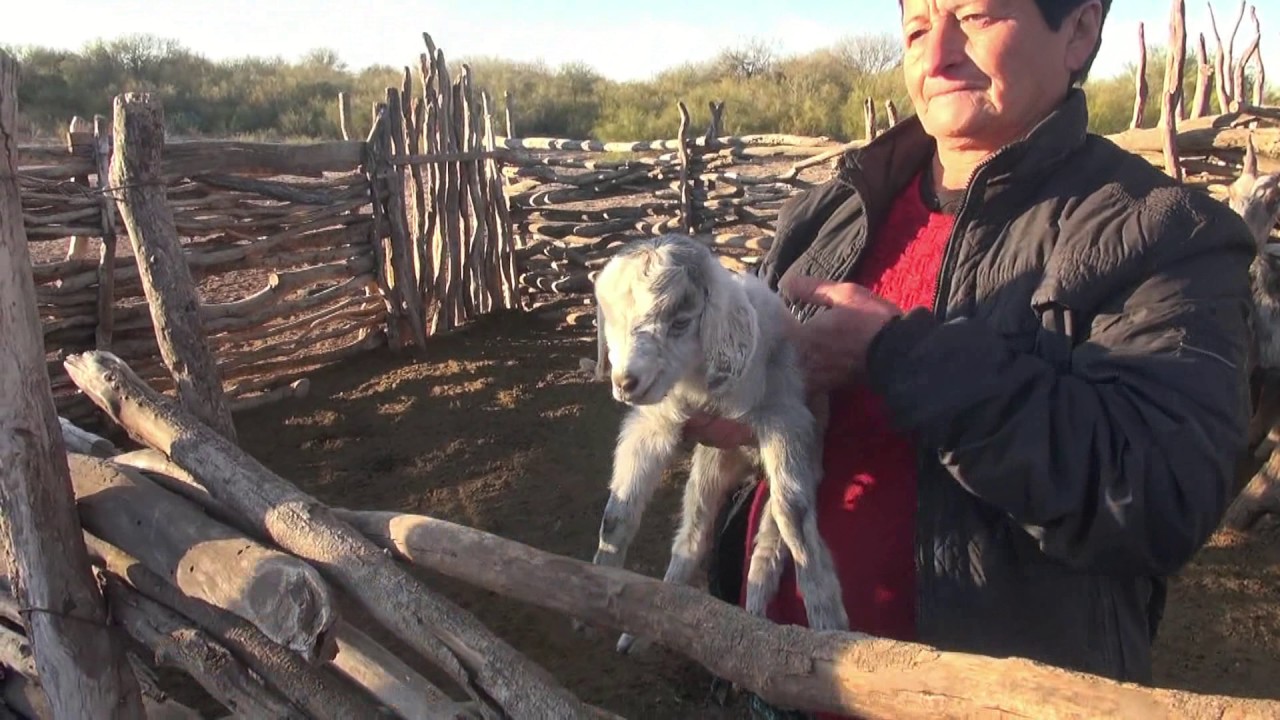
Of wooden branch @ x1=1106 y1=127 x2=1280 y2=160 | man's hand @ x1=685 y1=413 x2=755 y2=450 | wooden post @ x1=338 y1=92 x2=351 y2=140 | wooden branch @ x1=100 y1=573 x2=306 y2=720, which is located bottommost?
wooden branch @ x1=100 y1=573 x2=306 y2=720

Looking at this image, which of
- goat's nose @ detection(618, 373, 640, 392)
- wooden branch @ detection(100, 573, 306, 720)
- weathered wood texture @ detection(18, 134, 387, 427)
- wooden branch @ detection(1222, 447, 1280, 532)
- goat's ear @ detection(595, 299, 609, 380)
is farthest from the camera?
weathered wood texture @ detection(18, 134, 387, 427)

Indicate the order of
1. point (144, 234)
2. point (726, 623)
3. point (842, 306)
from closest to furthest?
1. point (726, 623)
2. point (842, 306)
3. point (144, 234)

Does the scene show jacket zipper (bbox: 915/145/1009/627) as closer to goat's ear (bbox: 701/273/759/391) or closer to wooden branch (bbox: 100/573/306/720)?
Answer: goat's ear (bbox: 701/273/759/391)

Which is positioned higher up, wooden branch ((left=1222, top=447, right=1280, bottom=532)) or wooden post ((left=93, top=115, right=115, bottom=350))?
wooden post ((left=93, top=115, right=115, bottom=350))

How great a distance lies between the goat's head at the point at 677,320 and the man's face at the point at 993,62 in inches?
21.0

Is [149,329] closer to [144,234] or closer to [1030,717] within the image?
[144,234]

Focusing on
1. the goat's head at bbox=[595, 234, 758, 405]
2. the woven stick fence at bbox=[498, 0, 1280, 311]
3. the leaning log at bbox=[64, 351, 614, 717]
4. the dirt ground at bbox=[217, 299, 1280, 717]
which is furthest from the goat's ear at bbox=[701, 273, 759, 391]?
the woven stick fence at bbox=[498, 0, 1280, 311]

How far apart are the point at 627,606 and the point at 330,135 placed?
25.5 m

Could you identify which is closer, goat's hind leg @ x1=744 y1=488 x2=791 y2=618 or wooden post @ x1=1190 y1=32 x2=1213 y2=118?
goat's hind leg @ x1=744 y1=488 x2=791 y2=618

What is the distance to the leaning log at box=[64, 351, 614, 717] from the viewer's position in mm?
1649

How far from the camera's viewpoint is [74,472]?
95.1 inches

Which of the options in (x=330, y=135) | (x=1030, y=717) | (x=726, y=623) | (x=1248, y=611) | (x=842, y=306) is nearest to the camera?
(x=1030, y=717)

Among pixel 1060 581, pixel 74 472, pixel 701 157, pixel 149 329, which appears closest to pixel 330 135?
pixel 701 157

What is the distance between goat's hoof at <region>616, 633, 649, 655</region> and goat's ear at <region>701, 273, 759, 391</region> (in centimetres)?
199
